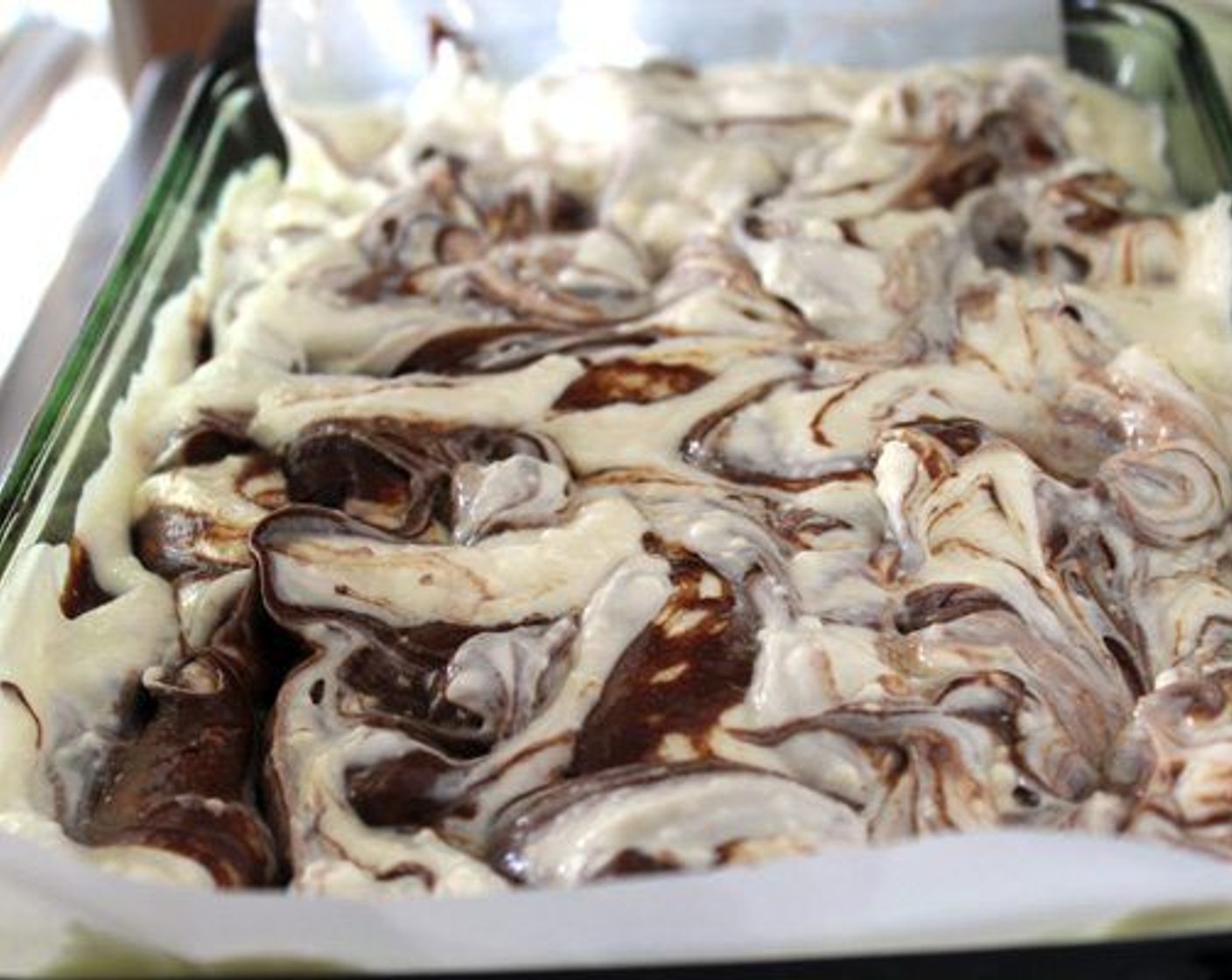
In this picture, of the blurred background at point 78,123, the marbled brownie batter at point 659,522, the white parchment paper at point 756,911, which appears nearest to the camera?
the white parchment paper at point 756,911

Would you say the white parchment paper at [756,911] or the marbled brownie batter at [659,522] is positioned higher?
the white parchment paper at [756,911]

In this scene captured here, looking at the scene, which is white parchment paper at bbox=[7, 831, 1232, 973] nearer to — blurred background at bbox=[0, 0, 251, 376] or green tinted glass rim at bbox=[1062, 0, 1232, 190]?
blurred background at bbox=[0, 0, 251, 376]

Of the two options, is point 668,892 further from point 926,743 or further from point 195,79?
point 195,79

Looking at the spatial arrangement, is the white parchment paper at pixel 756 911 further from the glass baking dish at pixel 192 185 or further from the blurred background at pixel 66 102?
the blurred background at pixel 66 102

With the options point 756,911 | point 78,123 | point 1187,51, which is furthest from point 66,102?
point 756,911

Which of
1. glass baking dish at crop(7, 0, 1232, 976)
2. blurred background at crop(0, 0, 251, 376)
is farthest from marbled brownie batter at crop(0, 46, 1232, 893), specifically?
blurred background at crop(0, 0, 251, 376)

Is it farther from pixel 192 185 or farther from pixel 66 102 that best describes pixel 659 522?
pixel 66 102

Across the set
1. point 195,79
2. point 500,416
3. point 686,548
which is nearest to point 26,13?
point 195,79

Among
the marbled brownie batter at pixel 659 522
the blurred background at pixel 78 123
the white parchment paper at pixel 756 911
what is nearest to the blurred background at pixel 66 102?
the blurred background at pixel 78 123
